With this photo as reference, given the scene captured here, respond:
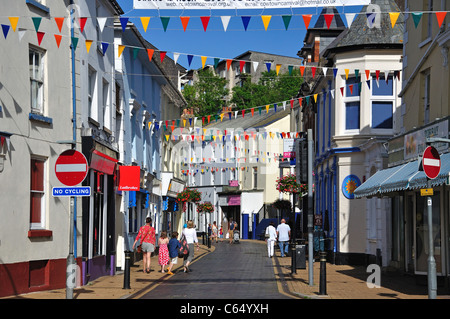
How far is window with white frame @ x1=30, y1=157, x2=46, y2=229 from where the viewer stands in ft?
55.8

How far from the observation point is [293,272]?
22.7m

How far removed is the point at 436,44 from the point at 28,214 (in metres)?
11.1

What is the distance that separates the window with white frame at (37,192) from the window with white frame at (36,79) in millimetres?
1277

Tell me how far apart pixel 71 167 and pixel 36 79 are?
4266 millimetres

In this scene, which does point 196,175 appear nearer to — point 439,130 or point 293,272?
point 293,272

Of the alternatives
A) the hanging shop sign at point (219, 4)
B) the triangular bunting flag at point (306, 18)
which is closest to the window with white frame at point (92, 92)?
the hanging shop sign at point (219, 4)

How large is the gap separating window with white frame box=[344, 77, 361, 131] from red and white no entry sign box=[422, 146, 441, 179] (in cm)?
1610

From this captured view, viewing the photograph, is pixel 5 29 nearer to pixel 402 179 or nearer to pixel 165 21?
pixel 165 21

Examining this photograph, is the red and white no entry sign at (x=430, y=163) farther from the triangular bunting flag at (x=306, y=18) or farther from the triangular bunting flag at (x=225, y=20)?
the triangular bunting flag at (x=225, y=20)

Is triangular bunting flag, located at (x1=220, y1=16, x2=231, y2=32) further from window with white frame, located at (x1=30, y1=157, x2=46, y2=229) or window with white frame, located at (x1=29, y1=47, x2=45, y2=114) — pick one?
window with white frame, located at (x1=30, y1=157, x2=46, y2=229)

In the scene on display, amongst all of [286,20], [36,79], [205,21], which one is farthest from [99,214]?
[286,20]

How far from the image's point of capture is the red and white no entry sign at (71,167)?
13836 mm

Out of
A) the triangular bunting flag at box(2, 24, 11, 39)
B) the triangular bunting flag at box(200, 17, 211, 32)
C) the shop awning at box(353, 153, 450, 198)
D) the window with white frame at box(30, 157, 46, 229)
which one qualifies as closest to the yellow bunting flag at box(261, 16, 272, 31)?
the triangular bunting flag at box(200, 17, 211, 32)

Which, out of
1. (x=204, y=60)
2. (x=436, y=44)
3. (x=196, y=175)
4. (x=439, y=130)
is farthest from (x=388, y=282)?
(x=196, y=175)
